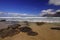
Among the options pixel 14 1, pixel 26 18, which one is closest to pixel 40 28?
pixel 26 18

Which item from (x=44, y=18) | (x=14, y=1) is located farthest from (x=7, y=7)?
(x=44, y=18)

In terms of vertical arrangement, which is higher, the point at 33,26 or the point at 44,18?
the point at 44,18

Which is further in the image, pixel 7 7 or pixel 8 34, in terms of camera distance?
pixel 7 7

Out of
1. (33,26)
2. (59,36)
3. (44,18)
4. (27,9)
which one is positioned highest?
(27,9)

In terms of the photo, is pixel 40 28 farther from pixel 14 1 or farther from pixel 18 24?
pixel 14 1

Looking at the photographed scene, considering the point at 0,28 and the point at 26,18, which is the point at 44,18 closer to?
the point at 26,18

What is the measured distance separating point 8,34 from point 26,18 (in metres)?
0.31

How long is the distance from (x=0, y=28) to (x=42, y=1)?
63 centimetres

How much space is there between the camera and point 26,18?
1522 millimetres

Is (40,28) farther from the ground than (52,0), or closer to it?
closer to it

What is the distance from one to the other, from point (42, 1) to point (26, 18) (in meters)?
0.30

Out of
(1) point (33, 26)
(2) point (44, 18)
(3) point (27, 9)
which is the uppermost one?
(3) point (27, 9)

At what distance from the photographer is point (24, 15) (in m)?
1.52

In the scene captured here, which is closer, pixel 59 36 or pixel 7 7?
pixel 59 36
